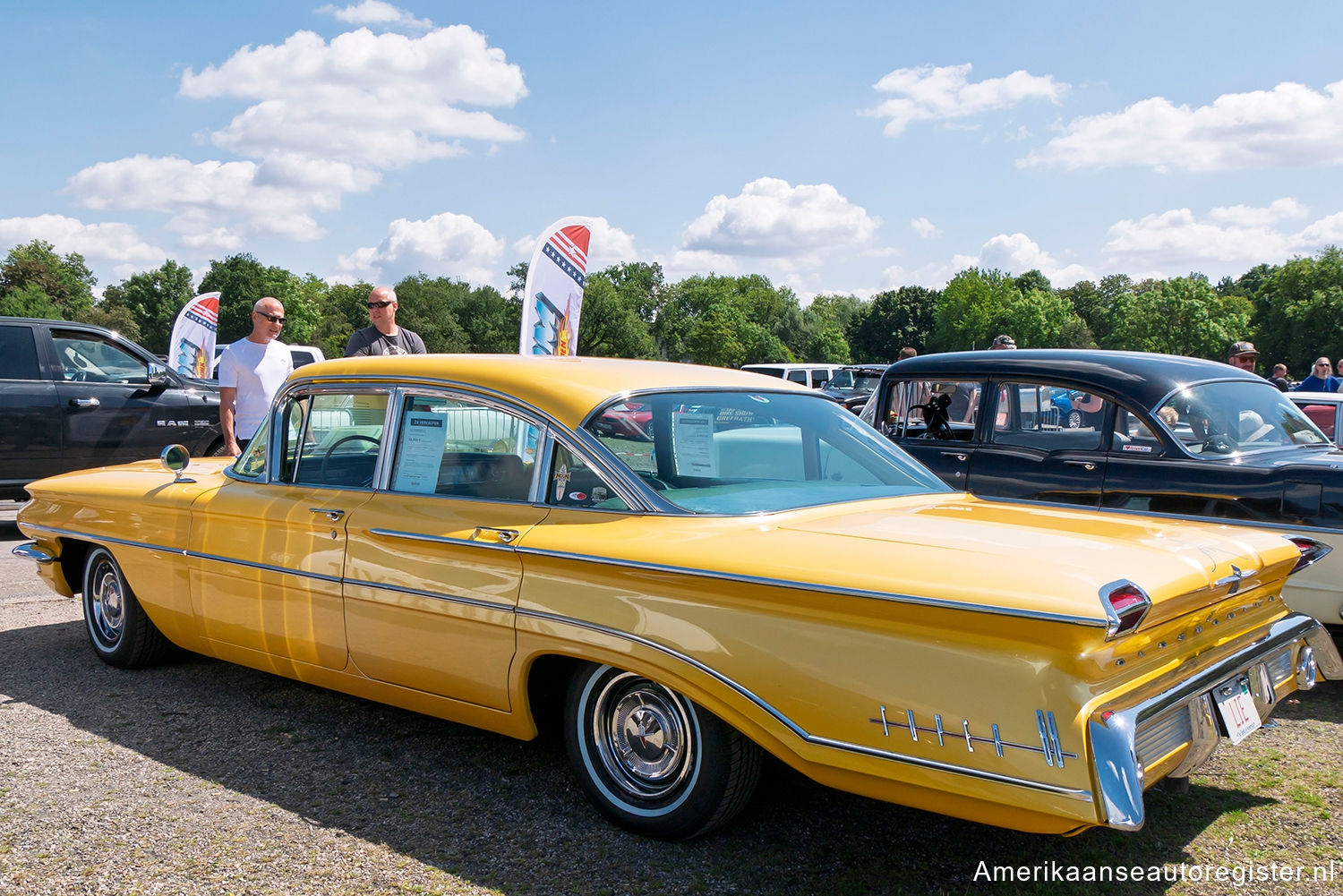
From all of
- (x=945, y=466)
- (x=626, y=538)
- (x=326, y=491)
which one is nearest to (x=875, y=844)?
(x=626, y=538)

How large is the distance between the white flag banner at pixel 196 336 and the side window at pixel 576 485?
78.9 feet

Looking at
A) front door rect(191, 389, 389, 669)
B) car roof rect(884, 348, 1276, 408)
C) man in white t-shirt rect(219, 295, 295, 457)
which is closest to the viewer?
front door rect(191, 389, 389, 669)

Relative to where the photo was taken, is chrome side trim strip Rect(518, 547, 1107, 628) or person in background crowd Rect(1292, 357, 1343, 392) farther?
person in background crowd Rect(1292, 357, 1343, 392)

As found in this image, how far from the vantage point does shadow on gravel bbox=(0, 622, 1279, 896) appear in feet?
9.65

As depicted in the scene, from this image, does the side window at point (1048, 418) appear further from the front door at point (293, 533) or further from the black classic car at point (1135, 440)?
the front door at point (293, 533)

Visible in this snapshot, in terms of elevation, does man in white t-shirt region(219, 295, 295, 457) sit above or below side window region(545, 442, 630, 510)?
above

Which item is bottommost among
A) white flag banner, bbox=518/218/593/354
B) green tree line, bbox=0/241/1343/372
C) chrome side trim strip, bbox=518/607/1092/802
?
chrome side trim strip, bbox=518/607/1092/802

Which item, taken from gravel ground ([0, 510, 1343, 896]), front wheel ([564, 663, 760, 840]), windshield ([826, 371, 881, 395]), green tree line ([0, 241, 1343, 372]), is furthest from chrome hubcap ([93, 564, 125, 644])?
green tree line ([0, 241, 1343, 372])

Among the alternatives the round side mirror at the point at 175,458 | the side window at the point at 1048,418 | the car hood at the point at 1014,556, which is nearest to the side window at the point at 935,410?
the side window at the point at 1048,418

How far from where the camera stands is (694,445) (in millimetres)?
3520

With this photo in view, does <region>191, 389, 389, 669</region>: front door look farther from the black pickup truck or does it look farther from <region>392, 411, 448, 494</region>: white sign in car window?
the black pickup truck

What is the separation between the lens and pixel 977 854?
3.07 m

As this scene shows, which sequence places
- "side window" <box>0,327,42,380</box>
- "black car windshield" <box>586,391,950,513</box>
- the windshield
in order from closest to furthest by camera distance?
"black car windshield" <box>586,391,950,513</box> < "side window" <box>0,327,42,380</box> < the windshield

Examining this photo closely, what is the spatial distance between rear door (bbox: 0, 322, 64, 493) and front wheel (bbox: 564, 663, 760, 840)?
8.31 meters
